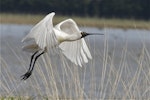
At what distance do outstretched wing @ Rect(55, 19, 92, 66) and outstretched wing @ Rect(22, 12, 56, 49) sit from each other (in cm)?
42

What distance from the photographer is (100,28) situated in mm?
29031

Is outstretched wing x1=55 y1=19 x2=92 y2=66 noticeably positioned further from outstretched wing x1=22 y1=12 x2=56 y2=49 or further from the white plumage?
outstretched wing x1=22 y1=12 x2=56 y2=49

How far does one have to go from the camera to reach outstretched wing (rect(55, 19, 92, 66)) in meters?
7.64

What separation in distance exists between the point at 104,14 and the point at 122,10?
281cm

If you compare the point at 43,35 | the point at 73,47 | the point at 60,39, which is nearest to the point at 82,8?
the point at 73,47

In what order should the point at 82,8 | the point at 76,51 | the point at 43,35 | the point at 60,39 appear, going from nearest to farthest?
the point at 43,35 < the point at 60,39 < the point at 76,51 < the point at 82,8

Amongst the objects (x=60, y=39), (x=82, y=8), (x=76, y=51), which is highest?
(x=60, y=39)

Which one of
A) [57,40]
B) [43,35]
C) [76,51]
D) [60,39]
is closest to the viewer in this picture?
[43,35]

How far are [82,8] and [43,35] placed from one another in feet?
117

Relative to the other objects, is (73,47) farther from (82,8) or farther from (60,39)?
(82,8)

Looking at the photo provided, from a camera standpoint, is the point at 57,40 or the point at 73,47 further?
the point at 73,47

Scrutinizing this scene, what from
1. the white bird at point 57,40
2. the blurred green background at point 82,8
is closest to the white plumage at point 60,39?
the white bird at point 57,40

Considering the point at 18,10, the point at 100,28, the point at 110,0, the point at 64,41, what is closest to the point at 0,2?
the point at 18,10

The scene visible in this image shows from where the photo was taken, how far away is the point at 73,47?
25.9ft
